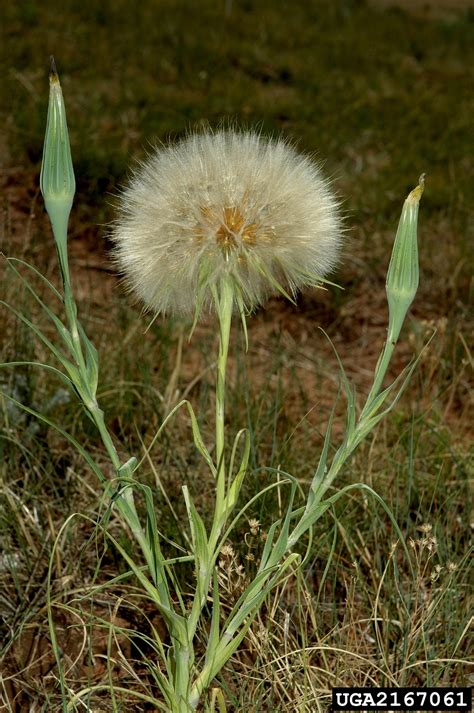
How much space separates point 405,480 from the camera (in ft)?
7.13

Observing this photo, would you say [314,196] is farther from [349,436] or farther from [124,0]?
[124,0]

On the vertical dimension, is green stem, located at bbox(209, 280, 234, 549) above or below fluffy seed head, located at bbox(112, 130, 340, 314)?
below

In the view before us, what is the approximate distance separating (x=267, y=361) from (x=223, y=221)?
205 centimetres

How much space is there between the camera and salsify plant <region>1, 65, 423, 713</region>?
3.87ft

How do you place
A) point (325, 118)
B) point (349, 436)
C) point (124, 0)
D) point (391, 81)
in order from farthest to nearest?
point (124, 0), point (391, 81), point (325, 118), point (349, 436)

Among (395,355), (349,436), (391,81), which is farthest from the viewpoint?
(391,81)

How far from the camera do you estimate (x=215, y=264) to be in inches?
47.1

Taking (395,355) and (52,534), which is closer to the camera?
(52,534)

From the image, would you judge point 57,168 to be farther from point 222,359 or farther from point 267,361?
point 267,361

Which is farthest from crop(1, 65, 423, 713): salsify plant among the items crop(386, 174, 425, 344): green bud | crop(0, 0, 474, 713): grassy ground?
crop(0, 0, 474, 713): grassy ground

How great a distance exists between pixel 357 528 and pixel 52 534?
0.69 metres

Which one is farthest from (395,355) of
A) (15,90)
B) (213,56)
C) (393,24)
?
(393,24)

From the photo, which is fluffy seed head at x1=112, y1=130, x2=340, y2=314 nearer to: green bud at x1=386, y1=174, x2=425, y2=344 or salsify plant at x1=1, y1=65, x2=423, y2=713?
salsify plant at x1=1, y1=65, x2=423, y2=713

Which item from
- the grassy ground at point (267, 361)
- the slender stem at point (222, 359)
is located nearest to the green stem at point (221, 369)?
the slender stem at point (222, 359)
